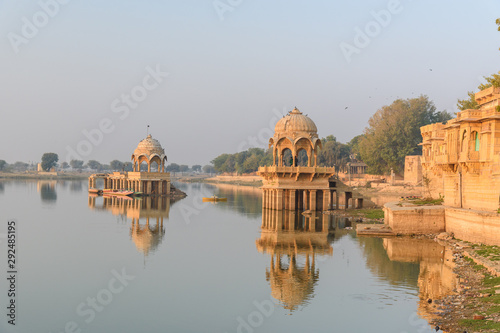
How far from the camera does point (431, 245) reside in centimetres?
3111

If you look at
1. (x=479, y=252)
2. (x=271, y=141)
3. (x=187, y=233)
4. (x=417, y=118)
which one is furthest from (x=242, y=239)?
(x=417, y=118)

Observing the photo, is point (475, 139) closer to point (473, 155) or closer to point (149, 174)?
point (473, 155)

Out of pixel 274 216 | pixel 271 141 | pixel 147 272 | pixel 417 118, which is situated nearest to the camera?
pixel 147 272

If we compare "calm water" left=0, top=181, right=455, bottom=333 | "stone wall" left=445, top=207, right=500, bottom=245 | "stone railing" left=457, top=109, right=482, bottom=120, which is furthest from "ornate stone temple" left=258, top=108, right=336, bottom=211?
"stone railing" left=457, top=109, right=482, bottom=120

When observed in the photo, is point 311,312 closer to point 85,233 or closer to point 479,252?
point 479,252

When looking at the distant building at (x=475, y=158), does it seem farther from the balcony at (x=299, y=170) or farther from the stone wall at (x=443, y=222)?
the balcony at (x=299, y=170)

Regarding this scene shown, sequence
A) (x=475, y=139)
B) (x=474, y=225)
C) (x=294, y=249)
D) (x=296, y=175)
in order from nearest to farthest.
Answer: (x=474, y=225) < (x=475, y=139) < (x=294, y=249) < (x=296, y=175)

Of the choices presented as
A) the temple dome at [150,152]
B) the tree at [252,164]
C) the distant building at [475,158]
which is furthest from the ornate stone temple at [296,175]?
the tree at [252,164]

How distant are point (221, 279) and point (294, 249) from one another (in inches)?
341

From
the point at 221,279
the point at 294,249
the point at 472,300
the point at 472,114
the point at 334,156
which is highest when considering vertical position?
the point at 334,156

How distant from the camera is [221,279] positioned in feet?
80.5

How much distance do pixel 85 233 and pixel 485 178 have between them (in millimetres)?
27000

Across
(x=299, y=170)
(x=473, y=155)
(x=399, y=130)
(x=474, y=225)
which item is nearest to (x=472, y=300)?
(x=474, y=225)

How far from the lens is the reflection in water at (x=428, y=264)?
2073cm
